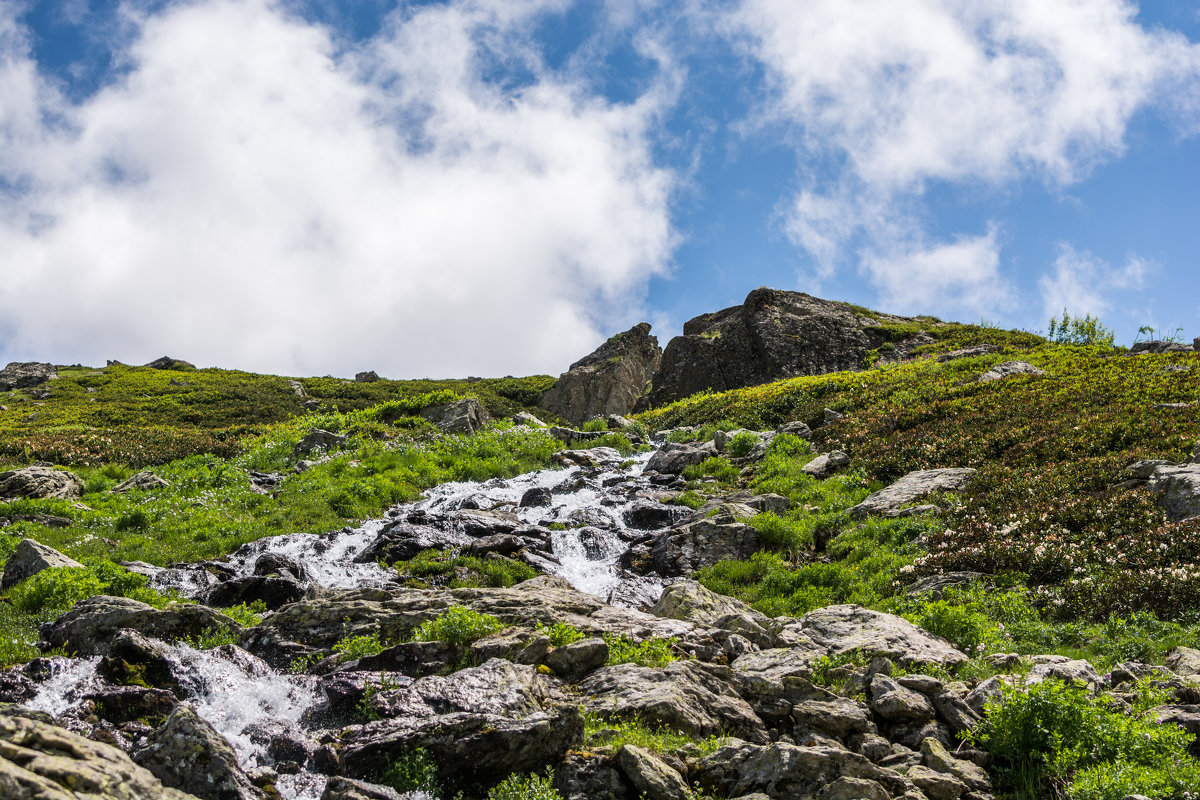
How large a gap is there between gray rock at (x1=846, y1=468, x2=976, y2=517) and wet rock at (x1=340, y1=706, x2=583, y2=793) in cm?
1236

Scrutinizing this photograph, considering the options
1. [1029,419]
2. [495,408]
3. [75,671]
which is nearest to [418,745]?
[75,671]

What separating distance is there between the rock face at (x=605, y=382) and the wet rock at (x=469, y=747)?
4016cm

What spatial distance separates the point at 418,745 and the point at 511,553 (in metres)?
8.96

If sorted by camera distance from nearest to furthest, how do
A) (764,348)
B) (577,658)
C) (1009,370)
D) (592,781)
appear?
1. (592,781)
2. (577,658)
3. (1009,370)
4. (764,348)

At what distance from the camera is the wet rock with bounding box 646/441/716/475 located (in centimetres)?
2405

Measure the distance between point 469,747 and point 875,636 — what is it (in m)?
6.06

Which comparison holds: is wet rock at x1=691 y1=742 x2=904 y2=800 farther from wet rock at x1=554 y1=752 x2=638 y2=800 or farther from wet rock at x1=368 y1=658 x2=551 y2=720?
wet rock at x1=368 y1=658 x2=551 y2=720

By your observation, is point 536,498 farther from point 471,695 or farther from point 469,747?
point 469,747

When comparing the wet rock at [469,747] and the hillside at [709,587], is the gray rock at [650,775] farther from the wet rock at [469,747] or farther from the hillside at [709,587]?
the wet rock at [469,747]

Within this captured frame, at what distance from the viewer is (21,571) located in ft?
38.4

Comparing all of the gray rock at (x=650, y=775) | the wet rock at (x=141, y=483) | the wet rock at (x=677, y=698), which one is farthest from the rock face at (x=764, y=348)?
the gray rock at (x=650, y=775)

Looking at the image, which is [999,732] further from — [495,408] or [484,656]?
[495,408]

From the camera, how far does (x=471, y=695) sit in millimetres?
7309

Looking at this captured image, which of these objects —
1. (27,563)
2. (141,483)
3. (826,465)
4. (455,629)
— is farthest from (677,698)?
(141,483)
